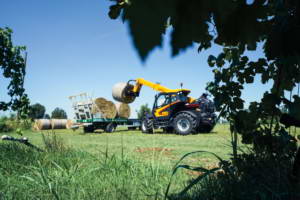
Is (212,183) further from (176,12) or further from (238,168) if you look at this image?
(176,12)

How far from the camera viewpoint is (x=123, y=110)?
16797 millimetres

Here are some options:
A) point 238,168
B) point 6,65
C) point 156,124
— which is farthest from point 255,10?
point 156,124

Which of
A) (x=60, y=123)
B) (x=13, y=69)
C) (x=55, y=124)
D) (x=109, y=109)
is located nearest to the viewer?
(x=13, y=69)

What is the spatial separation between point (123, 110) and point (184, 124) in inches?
257

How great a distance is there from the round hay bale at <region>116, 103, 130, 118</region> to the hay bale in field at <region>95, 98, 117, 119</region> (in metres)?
0.42

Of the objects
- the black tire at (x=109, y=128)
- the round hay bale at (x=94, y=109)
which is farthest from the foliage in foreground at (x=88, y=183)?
the round hay bale at (x=94, y=109)

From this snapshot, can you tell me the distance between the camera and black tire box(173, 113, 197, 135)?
35.2ft

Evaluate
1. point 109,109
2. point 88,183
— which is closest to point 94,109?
point 109,109

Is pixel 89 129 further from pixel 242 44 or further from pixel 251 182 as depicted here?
pixel 242 44

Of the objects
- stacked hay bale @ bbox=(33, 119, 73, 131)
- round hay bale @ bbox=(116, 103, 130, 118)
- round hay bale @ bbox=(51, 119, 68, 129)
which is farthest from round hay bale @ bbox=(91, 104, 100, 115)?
round hay bale @ bbox=(51, 119, 68, 129)

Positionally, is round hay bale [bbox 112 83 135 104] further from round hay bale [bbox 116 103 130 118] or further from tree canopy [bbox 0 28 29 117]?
tree canopy [bbox 0 28 29 117]

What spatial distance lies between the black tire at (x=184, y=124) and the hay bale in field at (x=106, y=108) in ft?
17.2

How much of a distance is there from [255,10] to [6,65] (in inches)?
198

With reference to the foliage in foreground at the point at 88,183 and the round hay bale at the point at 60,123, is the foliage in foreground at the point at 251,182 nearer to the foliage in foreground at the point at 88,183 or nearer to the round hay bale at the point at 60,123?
the foliage in foreground at the point at 88,183
